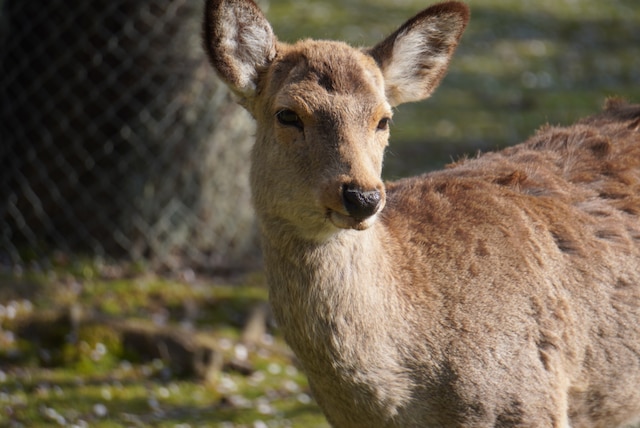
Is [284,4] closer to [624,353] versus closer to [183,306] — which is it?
[183,306]

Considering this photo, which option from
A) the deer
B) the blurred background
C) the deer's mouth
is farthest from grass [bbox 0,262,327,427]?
the deer's mouth

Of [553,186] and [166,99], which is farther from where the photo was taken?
[166,99]

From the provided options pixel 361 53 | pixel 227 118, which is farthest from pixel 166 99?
pixel 361 53

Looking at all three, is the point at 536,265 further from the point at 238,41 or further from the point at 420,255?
the point at 238,41

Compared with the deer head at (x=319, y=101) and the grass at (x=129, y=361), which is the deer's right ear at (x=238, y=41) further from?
the grass at (x=129, y=361)

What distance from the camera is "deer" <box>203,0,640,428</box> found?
506cm

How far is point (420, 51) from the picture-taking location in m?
5.86

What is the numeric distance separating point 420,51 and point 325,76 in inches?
36.2

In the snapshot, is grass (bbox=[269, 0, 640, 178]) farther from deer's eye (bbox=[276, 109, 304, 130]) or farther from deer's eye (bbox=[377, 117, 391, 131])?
deer's eye (bbox=[276, 109, 304, 130])

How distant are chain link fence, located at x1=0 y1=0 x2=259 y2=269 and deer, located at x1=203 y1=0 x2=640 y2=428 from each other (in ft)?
13.5

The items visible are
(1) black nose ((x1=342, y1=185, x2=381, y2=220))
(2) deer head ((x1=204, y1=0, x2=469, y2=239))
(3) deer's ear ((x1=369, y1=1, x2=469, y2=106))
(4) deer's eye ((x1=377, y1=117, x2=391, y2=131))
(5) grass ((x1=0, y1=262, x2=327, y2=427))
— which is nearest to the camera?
(1) black nose ((x1=342, y1=185, x2=381, y2=220))

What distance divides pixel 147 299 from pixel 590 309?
4.64m

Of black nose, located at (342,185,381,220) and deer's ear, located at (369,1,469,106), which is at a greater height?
deer's ear, located at (369,1,469,106)

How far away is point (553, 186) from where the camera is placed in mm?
5992
